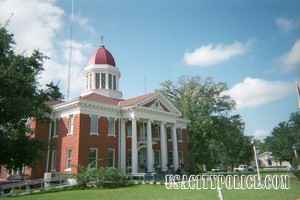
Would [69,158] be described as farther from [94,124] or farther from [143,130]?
[143,130]

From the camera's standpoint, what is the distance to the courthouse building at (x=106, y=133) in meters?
26.7

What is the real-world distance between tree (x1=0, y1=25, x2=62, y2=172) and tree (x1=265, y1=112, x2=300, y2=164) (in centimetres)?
4629

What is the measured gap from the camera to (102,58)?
3781 cm

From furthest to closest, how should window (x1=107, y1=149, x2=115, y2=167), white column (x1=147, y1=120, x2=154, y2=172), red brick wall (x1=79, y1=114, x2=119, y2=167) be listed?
white column (x1=147, y1=120, x2=154, y2=172), window (x1=107, y1=149, x2=115, y2=167), red brick wall (x1=79, y1=114, x2=119, y2=167)

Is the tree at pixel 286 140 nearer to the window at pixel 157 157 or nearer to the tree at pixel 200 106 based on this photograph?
the tree at pixel 200 106

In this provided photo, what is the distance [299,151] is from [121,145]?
34.7 metres

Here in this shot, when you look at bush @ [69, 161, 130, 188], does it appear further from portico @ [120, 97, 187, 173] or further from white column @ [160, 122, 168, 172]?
white column @ [160, 122, 168, 172]

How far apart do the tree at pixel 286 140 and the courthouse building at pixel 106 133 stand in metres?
28.2

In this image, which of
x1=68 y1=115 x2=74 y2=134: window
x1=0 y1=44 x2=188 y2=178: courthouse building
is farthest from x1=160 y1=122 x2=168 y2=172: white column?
x1=68 y1=115 x2=74 y2=134: window

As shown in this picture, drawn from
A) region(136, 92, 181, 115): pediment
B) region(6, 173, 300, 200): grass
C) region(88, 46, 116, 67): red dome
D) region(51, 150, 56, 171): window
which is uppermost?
region(88, 46, 116, 67): red dome

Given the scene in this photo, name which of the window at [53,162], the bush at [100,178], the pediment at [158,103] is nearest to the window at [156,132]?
the pediment at [158,103]

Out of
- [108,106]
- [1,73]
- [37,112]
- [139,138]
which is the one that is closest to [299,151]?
[139,138]

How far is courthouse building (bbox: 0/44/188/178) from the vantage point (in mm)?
26672

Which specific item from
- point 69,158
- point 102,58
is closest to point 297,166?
point 69,158
